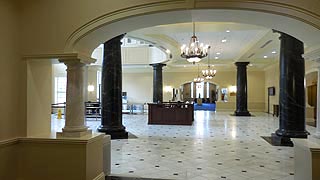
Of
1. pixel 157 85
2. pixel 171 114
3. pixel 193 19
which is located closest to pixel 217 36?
pixel 171 114

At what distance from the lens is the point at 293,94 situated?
7723mm

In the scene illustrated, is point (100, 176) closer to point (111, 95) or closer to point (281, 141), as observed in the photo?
point (111, 95)

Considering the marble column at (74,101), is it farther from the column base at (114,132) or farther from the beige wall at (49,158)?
the column base at (114,132)

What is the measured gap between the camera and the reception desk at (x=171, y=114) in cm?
1330

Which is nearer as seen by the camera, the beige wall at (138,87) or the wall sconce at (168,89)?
the wall sconce at (168,89)

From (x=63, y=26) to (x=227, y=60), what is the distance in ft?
58.0

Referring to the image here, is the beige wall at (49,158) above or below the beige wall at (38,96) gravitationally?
below

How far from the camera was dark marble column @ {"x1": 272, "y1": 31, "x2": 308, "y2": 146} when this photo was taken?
768cm

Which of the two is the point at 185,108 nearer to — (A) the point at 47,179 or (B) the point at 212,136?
(B) the point at 212,136

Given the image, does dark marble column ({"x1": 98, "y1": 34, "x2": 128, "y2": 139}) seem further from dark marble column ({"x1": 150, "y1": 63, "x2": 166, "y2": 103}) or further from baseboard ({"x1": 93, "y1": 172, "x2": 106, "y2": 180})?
dark marble column ({"x1": 150, "y1": 63, "x2": 166, "y2": 103})

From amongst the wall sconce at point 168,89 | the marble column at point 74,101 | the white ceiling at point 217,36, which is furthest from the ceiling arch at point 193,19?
the wall sconce at point 168,89

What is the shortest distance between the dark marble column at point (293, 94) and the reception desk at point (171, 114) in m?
5.82

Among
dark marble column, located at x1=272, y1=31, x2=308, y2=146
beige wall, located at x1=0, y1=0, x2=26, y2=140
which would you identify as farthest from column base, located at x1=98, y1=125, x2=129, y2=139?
dark marble column, located at x1=272, y1=31, x2=308, y2=146

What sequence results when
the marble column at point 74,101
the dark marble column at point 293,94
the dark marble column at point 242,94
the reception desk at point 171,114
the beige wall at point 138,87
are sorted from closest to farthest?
the marble column at point 74,101 → the dark marble column at point 293,94 → the reception desk at point 171,114 → the dark marble column at point 242,94 → the beige wall at point 138,87
